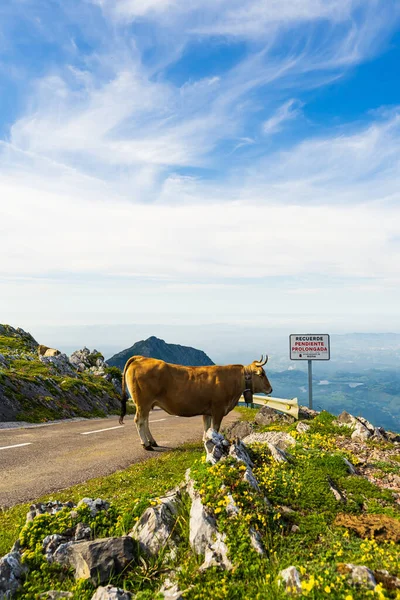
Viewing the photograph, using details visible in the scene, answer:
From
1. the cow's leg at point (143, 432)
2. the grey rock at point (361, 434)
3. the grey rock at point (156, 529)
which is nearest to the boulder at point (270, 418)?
the grey rock at point (361, 434)

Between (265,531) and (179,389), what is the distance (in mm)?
7793

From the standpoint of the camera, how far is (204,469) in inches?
307

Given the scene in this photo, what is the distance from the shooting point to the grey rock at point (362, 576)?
4828mm

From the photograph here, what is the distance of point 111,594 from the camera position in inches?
204

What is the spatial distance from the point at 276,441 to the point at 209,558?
25.8ft

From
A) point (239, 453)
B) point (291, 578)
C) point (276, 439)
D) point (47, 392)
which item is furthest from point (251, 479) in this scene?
point (47, 392)

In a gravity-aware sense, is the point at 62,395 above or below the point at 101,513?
below

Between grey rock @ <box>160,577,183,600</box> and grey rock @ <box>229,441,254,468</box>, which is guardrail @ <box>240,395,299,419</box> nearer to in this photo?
grey rock @ <box>229,441,254,468</box>

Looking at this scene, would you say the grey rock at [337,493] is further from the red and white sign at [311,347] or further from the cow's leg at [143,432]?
the red and white sign at [311,347]

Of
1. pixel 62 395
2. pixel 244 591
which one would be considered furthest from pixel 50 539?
pixel 62 395

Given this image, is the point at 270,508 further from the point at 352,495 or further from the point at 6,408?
the point at 6,408

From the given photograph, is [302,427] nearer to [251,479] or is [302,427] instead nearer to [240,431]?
[240,431]

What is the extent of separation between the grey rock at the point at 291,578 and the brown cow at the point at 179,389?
29.3 ft

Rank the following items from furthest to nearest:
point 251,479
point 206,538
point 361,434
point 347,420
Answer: point 347,420
point 361,434
point 251,479
point 206,538
